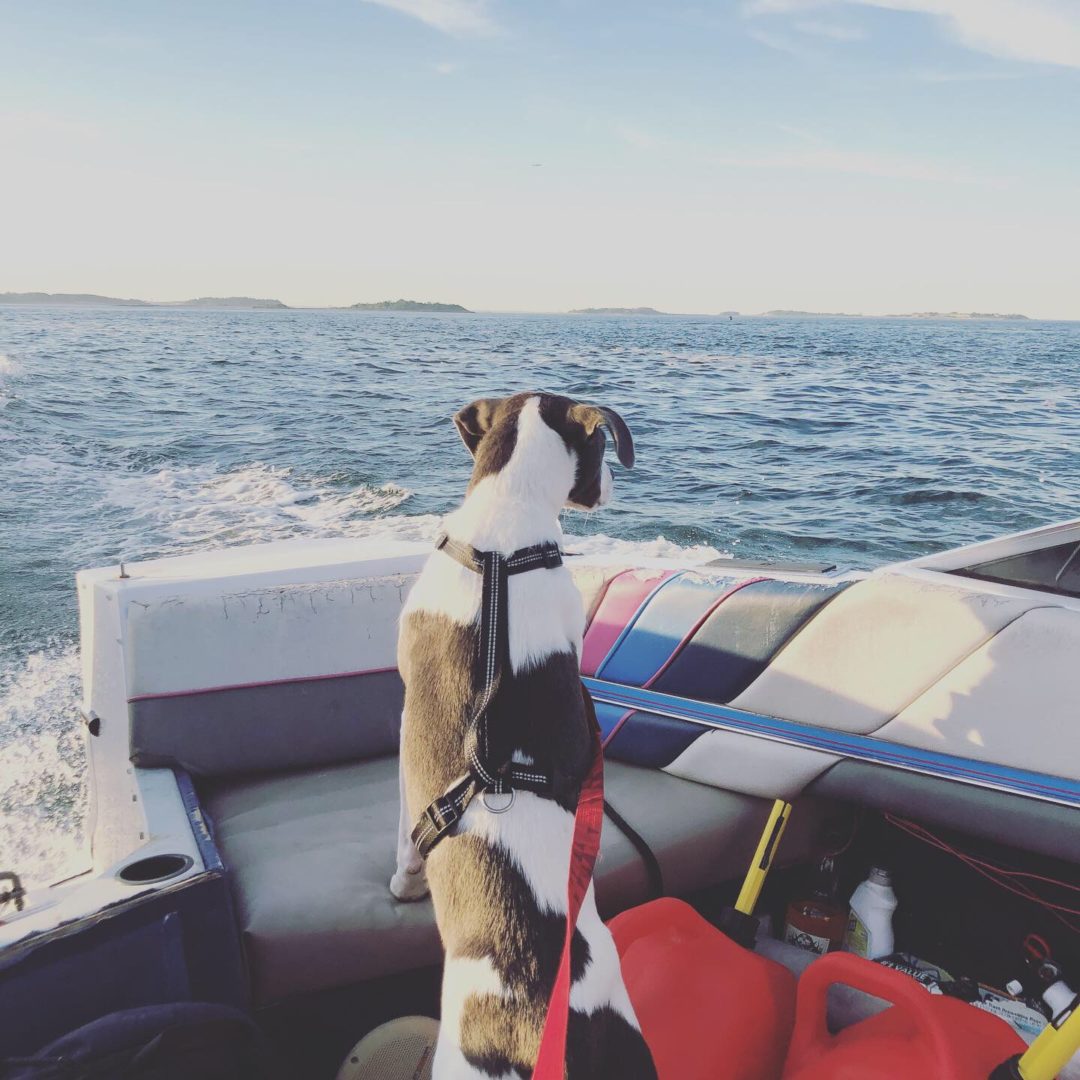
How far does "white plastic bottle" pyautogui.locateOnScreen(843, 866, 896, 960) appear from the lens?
272 centimetres

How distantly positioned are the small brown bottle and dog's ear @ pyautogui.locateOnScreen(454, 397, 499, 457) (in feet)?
6.31

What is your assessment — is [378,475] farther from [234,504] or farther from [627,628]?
[627,628]

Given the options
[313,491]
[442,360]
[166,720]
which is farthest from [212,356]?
[166,720]

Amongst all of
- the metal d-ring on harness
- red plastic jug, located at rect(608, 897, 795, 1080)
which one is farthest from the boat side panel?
red plastic jug, located at rect(608, 897, 795, 1080)

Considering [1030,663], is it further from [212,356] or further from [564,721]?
[212,356]

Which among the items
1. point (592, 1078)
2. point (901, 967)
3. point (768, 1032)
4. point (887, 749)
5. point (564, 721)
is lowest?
point (901, 967)

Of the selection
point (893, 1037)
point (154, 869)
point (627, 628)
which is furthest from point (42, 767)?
point (893, 1037)

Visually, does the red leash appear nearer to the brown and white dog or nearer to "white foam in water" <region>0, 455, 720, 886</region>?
the brown and white dog

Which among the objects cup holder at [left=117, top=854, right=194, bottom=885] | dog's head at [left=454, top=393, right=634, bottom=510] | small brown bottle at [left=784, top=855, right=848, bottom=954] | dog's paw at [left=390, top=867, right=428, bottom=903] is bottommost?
small brown bottle at [left=784, top=855, right=848, bottom=954]

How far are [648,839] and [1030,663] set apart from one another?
52.4 inches

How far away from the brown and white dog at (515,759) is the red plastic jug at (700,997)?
350 mm

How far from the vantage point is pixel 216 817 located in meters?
2.88

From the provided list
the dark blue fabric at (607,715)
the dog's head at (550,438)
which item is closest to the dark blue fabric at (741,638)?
the dark blue fabric at (607,715)

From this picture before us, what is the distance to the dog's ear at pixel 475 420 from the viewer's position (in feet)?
8.20
